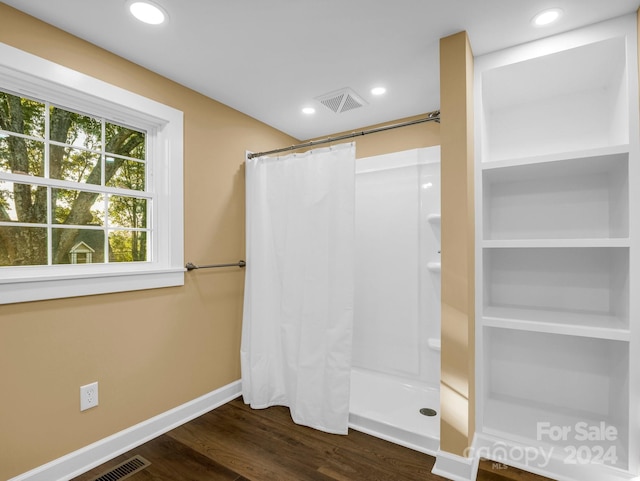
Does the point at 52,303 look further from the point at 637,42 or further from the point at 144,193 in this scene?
the point at 637,42

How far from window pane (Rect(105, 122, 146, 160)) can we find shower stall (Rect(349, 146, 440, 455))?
1.73 meters

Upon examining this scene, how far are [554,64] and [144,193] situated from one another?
2.49m

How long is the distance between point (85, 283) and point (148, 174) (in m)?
0.79

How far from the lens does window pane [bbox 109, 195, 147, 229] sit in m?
2.02

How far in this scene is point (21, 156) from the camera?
166 centimetres

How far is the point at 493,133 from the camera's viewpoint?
2.25 m

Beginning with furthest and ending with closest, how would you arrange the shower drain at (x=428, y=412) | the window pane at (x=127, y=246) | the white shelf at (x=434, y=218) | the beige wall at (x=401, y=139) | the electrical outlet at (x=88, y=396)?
the beige wall at (x=401, y=139) → the white shelf at (x=434, y=218) → the shower drain at (x=428, y=412) → the window pane at (x=127, y=246) → the electrical outlet at (x=88, y=396)

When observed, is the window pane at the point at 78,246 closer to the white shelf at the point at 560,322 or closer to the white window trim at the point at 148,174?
the white window trim at the point at 148,174

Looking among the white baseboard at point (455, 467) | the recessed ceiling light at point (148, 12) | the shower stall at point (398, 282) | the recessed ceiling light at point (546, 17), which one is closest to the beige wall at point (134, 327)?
the recessed ceiling light at point (148, 12)

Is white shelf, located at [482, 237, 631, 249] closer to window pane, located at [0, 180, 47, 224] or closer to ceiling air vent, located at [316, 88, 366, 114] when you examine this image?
ceiling air vent, located at [316, 88, 366, 114]

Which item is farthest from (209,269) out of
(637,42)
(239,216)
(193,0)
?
(637,42)

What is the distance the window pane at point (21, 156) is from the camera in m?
1.61

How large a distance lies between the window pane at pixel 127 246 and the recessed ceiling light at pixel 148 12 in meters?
1.18

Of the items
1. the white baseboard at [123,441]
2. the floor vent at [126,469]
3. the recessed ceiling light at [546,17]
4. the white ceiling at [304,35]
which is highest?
the white ceiling at [304,35]
